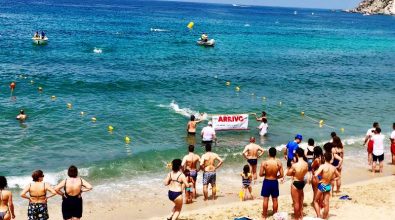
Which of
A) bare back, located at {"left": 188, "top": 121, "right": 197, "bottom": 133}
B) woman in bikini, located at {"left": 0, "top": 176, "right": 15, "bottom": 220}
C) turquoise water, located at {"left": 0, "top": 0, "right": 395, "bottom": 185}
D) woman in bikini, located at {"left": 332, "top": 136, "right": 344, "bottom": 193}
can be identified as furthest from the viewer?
bare back, located at {"left": 188, "top": 121, "right": 197, "bottom": 133}

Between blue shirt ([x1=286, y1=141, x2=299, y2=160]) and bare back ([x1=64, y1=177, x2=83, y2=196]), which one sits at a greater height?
bare back ([x1=64, y1=177, x2=83, y2=196])

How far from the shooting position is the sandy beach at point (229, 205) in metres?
12.0

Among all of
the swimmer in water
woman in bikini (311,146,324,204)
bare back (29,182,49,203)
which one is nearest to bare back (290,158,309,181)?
woman in bikini (311,146,324,204)

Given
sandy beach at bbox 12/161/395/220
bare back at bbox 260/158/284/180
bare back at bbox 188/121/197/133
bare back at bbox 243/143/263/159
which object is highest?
bare back at bbox 260/158/284/180

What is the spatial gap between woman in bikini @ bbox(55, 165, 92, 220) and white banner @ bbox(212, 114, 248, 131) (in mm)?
11789

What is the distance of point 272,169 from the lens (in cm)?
1063

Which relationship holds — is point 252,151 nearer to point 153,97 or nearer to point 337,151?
point 337,151

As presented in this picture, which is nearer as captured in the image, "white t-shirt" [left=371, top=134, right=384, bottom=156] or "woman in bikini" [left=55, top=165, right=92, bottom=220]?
"woman in bikini" [left=55, top=165, right=92, bottom=220]

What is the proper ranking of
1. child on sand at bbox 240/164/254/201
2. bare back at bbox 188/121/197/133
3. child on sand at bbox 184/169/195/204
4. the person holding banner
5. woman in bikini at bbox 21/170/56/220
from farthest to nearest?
bare back at bbox 188/121/197/133 → the person holding banner → child on sand at bbox 184/169/195/204 → child on sand at bbox 240/164/254/201 → woman in bikini at bbox 21/170/56/220

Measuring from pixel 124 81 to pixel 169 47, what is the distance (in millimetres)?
23590

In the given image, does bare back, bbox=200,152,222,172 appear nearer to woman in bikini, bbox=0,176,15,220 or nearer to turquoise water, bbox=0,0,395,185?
turquoise water, bbox=0,0,395,185

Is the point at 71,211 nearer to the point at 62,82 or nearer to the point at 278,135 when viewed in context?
the point at 278,135

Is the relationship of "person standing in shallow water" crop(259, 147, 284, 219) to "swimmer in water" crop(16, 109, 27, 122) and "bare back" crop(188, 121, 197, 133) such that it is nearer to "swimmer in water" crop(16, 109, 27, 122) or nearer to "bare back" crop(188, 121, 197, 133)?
"bare back" crop(188, 121, 197, 133)

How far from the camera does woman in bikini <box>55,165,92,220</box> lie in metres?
Result: 9.78
